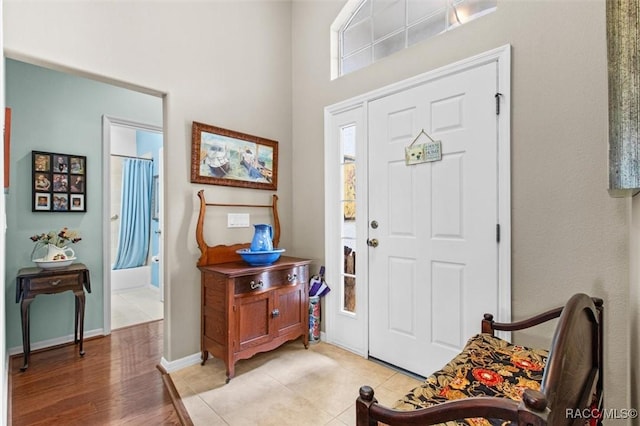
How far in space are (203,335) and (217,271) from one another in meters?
0.62

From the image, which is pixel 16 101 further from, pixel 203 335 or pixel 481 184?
pixel 481 184

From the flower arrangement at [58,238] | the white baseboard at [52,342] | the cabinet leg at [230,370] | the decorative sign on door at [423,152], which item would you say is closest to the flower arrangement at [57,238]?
the flower arrangement at [58,238]

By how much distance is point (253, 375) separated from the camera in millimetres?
2262

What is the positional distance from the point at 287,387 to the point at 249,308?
1.96ft

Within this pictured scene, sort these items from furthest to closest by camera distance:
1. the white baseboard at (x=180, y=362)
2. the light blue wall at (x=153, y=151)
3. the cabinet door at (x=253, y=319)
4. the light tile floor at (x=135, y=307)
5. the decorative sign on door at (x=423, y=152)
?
the light blue wall at (x=153, y=151) → the light tile floor at (x=135, y=307) → the white baseboard at (x=180, y=362) → the cabinet door at (x=253, y=319) → the decorative sign on door at (x=423, y=152)

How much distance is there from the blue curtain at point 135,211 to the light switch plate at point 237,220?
10.9 feet

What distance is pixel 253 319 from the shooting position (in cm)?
230

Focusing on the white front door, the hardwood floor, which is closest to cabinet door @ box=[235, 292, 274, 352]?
the hardwood floor

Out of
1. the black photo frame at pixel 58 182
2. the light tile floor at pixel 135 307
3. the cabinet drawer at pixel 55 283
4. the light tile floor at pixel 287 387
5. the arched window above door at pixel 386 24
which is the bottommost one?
the light tile floor at pixel 135 307

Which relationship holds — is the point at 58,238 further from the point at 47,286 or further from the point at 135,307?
the point at 135,307

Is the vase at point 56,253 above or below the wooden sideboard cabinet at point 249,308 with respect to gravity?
above

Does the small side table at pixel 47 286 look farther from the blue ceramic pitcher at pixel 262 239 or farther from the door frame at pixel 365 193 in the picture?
the door frame at pixel 365 193

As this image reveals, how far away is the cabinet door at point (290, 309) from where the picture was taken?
2.49 m

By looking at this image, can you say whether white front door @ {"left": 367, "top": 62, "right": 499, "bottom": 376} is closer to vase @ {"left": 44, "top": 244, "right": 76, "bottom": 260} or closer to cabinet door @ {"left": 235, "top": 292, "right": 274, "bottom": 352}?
cabinet door @ {"left": 235, "top": 292, "right": 274, "bottom": 352}
